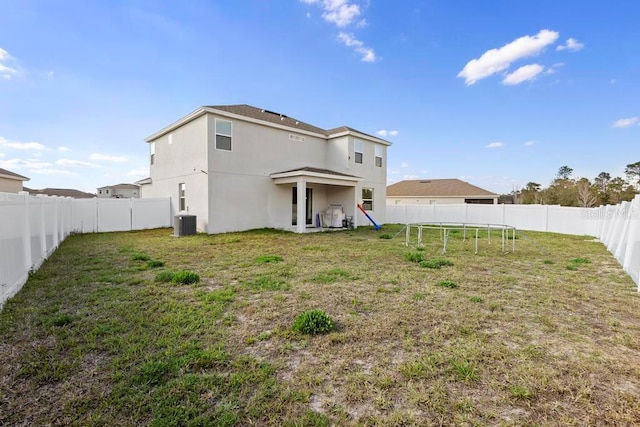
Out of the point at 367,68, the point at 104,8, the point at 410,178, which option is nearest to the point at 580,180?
the point at 410,178

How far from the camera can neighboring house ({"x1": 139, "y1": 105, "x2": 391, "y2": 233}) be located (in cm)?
1216

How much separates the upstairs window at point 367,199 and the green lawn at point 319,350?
11.9m

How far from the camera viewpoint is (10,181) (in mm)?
22203

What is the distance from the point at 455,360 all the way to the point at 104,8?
13.0 meters

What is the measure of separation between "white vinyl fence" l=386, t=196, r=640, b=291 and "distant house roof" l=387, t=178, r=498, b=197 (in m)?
13.7

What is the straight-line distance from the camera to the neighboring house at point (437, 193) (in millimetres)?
30703

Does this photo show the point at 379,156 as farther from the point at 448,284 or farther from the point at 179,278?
the point at 179,278

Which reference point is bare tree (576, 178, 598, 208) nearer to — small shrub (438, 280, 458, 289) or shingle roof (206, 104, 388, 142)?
shingle roof (206, 104, 388, 142)

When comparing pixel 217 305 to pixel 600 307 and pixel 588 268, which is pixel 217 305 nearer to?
pixel 600 307

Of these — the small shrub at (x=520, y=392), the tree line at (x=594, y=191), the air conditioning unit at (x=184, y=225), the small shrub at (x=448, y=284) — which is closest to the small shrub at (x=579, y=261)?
the small shrub at (x=448, y=284)

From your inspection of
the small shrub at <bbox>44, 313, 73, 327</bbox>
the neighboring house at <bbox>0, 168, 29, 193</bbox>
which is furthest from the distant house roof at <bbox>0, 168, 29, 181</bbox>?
the small shrub at <bbox>44, 313, 73, 327</bbox>

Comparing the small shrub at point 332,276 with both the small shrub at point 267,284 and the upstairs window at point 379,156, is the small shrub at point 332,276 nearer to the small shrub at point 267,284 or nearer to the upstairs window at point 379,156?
the small shrub at point 267,284

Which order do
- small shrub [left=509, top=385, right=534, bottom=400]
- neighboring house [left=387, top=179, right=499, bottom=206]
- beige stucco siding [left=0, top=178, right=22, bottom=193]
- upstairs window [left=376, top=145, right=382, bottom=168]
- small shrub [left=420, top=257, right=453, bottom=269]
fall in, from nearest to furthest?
small shrub [left=509, top=385, right=534, bottom=400] < small shrub [left=420, top=257, right=453, bottom=269] < upstairs window [left=376, top=145, right=382, bottom=168] < beige stucco siding [left=0, top=178, right=22, bottom=193] < neighboring house [left=387, top=179, right=499, bottom=206]

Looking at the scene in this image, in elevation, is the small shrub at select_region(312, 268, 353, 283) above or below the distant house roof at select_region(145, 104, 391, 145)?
below
